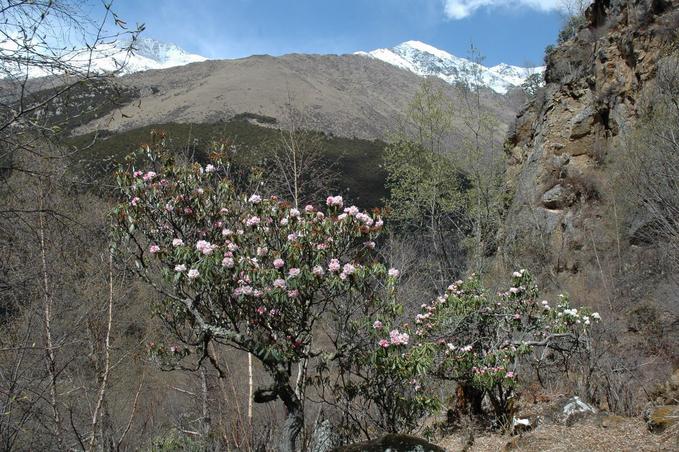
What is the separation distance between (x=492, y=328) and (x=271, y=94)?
76527 millimetres

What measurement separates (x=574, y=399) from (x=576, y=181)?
12.7m

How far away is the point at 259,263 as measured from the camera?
15.4ft

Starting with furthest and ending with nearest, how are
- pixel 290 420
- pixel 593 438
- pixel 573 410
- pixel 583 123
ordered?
pixel 583 123 < pixel 573 410 < pixel 593 438 < pixel 290 420

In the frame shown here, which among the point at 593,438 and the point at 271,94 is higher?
the point at 271,94

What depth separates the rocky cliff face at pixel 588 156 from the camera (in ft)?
45.7

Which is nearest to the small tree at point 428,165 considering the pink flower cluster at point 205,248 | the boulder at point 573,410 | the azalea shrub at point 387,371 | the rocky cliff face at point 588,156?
the rocky cliff face at point 588,156

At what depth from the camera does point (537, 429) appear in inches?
227

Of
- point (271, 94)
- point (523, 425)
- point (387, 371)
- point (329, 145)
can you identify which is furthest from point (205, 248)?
point (271, 94)

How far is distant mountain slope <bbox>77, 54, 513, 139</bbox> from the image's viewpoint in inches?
2721

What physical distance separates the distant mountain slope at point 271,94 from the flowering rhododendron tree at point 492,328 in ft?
115

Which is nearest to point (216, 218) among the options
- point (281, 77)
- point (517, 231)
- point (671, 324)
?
point (671, 324)

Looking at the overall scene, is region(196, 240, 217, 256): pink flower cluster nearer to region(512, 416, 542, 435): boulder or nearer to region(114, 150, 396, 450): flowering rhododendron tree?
region(114, 150, 396, 450): flowering rhododendron tree

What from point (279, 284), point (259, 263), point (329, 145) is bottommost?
point (279, 284)

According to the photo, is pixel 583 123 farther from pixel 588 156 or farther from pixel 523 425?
pixel 523 425
